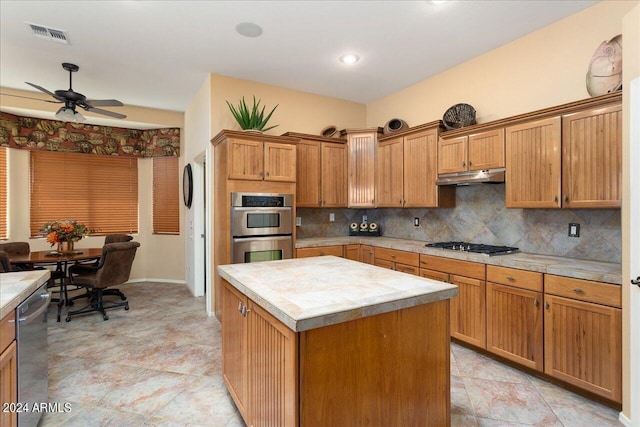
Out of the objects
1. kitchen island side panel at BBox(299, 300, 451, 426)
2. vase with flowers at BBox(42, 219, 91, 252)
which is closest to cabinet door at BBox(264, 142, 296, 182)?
kitchen island side panel at BBox(299, 300, 451, 426)

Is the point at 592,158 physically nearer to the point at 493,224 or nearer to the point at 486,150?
the point at 486,150

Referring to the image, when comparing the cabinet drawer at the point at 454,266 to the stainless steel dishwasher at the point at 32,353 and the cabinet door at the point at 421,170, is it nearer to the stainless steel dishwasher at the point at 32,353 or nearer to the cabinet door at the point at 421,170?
the cabinet door at the point at 421,170

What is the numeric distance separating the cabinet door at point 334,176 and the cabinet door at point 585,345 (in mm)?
2662

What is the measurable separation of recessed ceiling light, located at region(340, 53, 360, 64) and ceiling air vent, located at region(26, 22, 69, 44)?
9.20ft

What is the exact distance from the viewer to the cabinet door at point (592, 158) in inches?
88.4

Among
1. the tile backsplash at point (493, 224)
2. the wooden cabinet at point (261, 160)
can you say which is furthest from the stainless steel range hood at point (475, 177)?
the wooden cabinet at point (261, 160)

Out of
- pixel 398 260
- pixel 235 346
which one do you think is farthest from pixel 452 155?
pixel 235 346

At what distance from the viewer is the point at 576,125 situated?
2449 millimetres

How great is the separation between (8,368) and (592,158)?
A: 12.6 ft

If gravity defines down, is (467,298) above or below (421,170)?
below

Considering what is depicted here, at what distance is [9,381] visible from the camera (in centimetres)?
151

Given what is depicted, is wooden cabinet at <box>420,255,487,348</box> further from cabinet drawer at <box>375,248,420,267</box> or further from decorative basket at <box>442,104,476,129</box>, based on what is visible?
decorative basket at <box>442,104,476,129</box>

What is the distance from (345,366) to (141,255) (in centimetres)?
577

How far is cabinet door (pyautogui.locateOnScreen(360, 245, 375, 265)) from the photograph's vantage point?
4.14 meters
